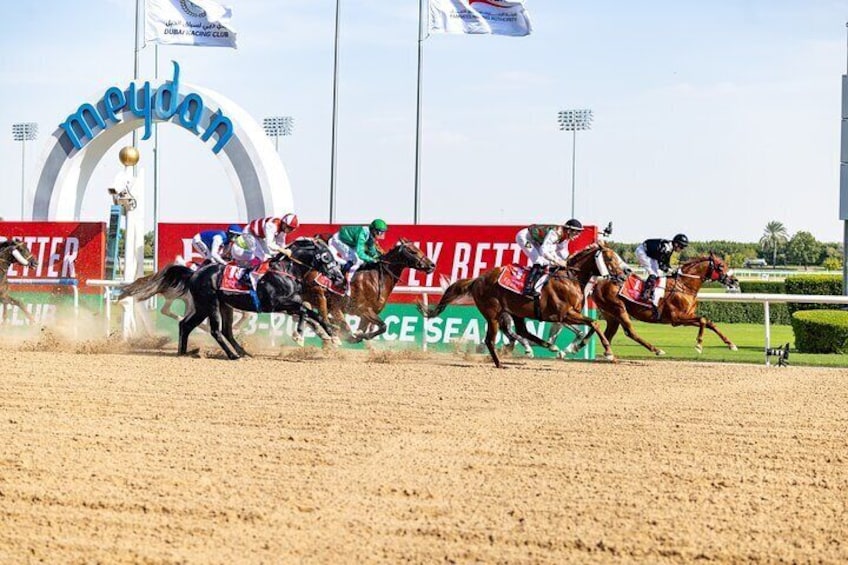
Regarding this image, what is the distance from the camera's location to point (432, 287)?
13844 mm

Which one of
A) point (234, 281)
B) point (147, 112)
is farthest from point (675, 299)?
point (147, 112)

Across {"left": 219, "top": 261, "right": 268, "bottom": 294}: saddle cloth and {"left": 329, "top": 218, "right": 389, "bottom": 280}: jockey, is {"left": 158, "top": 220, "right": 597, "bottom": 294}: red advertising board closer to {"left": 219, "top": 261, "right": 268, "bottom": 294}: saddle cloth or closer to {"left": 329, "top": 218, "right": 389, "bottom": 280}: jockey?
{"left": 329, "top": 218, "right": 389, "bottom": 280}: jockey

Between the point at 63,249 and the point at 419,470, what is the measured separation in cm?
1099

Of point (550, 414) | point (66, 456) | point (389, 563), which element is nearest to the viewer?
point (389, 563)

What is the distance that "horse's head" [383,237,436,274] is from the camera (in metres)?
12.9

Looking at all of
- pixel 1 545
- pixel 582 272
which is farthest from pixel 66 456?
pixel 582 272

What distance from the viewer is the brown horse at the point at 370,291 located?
1290cm

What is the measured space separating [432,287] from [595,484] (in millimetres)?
8074

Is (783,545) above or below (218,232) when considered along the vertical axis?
below

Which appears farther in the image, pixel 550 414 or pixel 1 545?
pixel 550 414

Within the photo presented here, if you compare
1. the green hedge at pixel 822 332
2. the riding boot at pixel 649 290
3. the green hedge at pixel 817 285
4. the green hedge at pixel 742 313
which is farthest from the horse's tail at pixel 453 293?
the green hedge at pixel 742 313

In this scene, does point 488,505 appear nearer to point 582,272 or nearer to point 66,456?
point 66,456

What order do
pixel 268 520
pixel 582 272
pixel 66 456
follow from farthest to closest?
pixel 582 272
pixel 66 456
pixel 268 520

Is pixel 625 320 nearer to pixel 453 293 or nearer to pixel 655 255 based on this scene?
pixel 655 255
